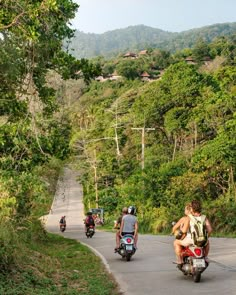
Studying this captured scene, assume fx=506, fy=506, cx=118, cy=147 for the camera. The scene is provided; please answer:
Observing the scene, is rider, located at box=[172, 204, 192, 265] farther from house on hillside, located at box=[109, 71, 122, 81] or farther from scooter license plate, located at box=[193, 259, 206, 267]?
house on hillside, located at box=[109, 71, 122, 81]

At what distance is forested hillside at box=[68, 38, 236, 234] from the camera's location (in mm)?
32094

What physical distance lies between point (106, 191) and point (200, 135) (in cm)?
1248

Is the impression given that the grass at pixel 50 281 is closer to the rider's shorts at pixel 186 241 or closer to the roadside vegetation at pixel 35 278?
the roadside vegetation at pixel 35 278

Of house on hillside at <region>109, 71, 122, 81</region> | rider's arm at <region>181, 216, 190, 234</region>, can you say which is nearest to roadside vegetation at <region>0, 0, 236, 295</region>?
Answer: rider's arm at <region>181, 216, 190, 234</region>

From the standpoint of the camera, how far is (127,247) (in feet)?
44.1

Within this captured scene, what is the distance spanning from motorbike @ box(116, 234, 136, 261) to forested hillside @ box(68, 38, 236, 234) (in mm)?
12585

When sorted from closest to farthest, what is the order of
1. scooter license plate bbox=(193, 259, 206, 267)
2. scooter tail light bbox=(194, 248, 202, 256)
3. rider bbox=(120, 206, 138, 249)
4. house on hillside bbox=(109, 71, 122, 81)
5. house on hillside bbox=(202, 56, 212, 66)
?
scooter license plate bbox=(193, 259, 206, 267), scooter tail light bbox=(194, 248, 202, 256), rider bbox=(120, 206, 138, 249), house on hillside bbox=(202, 56, 212, 66), house on hillside bbox=(109, 71, 122, 81)

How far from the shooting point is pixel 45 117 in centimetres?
1638

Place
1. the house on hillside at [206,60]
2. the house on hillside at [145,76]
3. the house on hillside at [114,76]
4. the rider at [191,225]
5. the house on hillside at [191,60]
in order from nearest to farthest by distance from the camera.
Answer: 1. the rider at [191,225]
2. the house on hillside at [206,60]
3. the house on hillside at [191,60]
4. the house on hillside at [145,76]
5. the house on hillside at [114,76]

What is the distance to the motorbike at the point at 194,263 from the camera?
29.9 feet

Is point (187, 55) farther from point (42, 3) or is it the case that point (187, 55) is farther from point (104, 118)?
point (42, 3)

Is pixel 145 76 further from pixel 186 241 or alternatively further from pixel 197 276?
pixel 197 276

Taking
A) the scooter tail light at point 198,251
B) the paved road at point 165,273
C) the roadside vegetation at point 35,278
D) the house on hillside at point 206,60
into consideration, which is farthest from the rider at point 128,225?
the house on hillside at point 206,60

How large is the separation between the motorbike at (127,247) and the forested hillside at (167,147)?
1259cm
